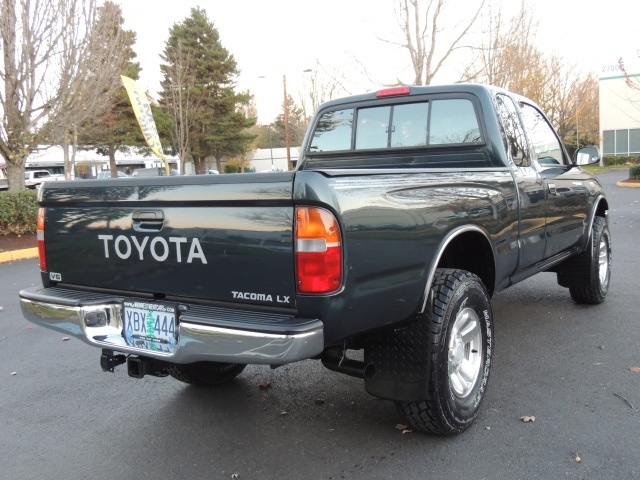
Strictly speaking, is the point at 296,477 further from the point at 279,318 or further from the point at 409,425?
the point at 279,318

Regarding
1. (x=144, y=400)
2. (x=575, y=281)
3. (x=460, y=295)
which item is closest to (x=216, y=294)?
(x=460, y=295)

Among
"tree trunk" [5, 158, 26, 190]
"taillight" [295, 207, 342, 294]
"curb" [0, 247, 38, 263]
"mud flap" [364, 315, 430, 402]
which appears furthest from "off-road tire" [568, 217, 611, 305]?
"tree trunk" [5, 158, 26, 190]

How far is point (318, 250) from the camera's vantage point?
2.33 meters

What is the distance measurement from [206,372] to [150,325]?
Answer: 3.73 ft

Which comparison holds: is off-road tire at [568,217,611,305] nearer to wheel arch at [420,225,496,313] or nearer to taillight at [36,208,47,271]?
wheel arch at [420,225,496,313]

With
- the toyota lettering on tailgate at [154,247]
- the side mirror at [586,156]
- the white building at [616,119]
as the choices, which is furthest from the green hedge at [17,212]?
the white building at [616,119]

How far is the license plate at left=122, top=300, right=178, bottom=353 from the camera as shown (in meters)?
2.63

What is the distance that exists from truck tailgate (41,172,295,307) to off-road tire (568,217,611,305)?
12.4 ft

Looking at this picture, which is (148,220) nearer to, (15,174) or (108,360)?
(108,360)

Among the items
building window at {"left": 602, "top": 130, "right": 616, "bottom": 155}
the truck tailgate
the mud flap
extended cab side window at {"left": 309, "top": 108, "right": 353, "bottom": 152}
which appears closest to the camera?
the truck tailgate

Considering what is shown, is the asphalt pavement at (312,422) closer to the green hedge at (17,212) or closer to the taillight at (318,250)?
the taillight at (318,250)

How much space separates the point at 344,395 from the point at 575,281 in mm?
2831

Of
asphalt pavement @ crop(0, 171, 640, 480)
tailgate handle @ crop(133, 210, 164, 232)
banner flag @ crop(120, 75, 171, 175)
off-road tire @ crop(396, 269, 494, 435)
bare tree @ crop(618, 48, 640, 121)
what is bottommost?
asphalt pavement @ crop(0, 171, 640, 480)

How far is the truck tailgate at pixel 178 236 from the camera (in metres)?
2.42
